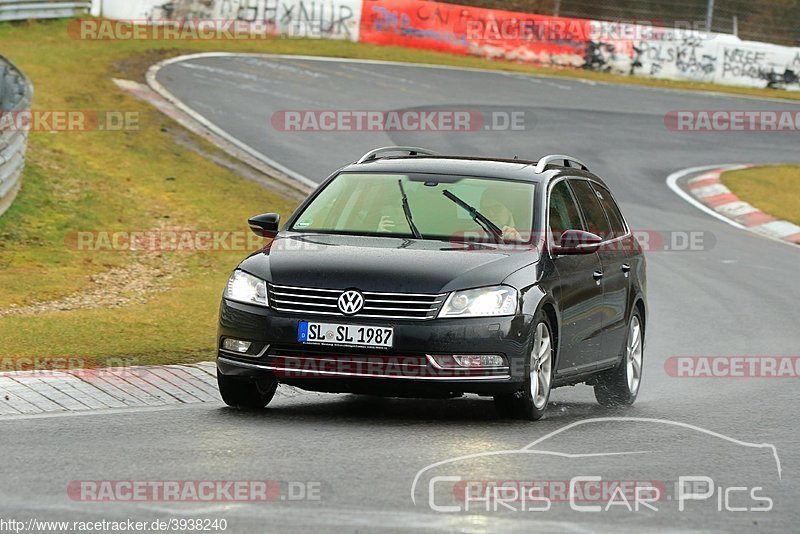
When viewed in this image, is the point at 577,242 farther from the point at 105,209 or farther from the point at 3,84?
the point at 3,84

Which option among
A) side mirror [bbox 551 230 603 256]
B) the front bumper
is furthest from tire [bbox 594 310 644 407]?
the front bumper

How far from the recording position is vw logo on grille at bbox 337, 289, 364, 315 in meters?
9.31

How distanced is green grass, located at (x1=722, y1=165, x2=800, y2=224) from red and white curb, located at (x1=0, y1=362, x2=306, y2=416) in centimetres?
1511

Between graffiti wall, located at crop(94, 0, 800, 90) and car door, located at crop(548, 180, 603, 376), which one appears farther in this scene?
graffiti wall, located at crop(94, 0, 800, 90)

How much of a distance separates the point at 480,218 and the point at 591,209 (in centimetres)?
158

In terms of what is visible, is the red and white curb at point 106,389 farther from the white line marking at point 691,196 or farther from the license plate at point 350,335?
the white line marking at point 691,196

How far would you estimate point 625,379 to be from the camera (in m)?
11.8

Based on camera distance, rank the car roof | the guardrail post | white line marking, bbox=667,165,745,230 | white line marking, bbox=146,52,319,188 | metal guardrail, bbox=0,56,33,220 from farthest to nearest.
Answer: white line marking, bbox=667,165,745,230 → white line marking, bbox=146,52,319,188 → the guardrail post → metal guardrail, bbox=0,56,33,220 → the car roof

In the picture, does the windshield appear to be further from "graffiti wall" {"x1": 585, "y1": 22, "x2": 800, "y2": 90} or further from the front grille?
"graffiti wall" {"x1": 585, "y1": 22, "x2": 800, "y2": 90}

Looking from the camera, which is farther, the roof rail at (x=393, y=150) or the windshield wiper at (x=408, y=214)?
the roof rail at (x=393, y=150)

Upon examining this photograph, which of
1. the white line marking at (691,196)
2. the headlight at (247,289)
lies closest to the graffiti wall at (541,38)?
the white line marking at (691,196)

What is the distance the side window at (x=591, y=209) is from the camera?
1154 centimetres

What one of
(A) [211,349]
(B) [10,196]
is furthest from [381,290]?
(B) [10,196]

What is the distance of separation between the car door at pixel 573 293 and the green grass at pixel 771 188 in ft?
44.8
